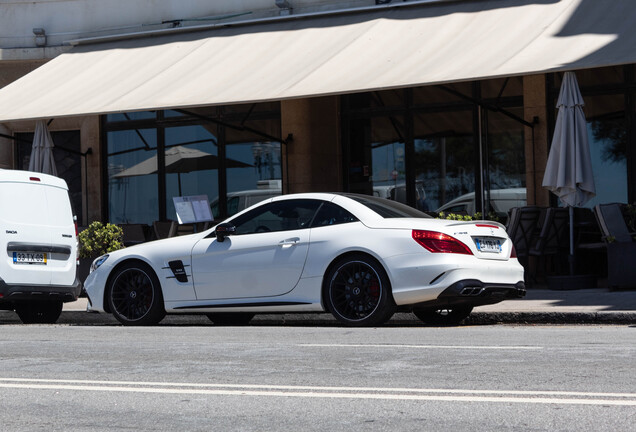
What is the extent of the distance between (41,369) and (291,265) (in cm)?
377

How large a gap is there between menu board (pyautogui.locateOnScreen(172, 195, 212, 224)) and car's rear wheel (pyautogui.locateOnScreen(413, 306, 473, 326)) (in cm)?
574

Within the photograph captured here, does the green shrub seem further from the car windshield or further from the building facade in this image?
the car windshield

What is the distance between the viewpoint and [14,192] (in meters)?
13.0

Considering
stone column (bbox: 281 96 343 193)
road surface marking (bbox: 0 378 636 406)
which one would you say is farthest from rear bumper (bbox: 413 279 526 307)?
stone column (bbox: 281 96 343 193)

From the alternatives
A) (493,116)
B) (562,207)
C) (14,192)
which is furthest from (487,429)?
(493,116)

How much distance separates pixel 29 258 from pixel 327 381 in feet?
23.4

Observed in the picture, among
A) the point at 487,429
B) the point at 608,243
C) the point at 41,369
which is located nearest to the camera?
the point at 487,429

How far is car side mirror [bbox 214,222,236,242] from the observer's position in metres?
11.5

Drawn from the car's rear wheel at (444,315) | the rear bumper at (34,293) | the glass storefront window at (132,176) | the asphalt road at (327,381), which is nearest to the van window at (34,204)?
the rear bumper at (34,293)

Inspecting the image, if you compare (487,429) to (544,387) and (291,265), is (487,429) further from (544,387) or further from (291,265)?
(291,265)

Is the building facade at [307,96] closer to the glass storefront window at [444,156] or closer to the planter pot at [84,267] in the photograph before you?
the glass storefront window at [444,156]

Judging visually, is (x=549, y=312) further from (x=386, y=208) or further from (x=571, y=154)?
(x=571, y=154)

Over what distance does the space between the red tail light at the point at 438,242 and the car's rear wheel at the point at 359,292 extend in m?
0.49

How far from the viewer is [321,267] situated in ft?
35.7
